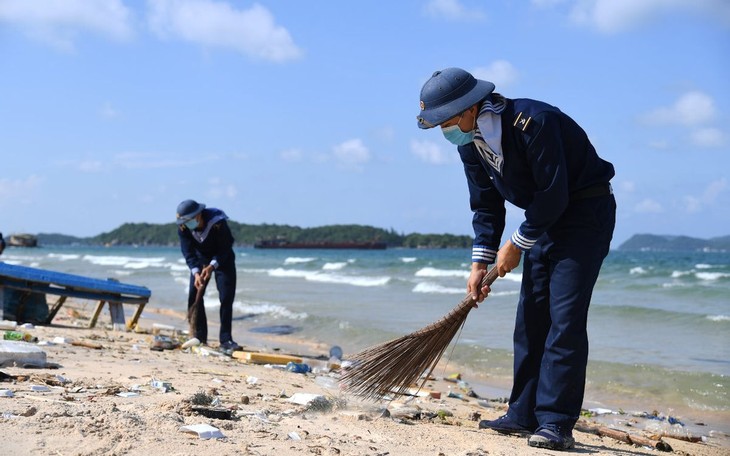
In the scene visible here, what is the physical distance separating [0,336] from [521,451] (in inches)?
199

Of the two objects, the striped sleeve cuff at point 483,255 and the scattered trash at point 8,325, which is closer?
the striped sleeve cuff at point 483,255

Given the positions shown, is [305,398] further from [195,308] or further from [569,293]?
[195,308]

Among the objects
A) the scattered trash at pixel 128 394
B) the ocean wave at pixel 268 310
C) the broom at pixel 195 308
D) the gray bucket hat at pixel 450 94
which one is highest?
the gray bucket hat at pixel 450 94

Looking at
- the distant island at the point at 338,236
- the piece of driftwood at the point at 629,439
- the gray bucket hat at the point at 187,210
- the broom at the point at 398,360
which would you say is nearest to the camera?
the broom at the point at 398,360

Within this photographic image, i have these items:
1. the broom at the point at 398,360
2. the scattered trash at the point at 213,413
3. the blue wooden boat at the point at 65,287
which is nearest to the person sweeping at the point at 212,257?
the blue wooden boat at the point at 65,287

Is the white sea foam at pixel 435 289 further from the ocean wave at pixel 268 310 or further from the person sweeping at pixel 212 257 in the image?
the person sweeping at pixel 212 257

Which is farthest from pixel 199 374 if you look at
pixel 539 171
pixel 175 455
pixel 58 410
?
pixel 539 171

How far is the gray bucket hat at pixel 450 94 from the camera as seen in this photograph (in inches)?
139

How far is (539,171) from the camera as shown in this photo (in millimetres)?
3512

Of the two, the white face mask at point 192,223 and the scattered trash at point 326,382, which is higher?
the white face mask at point 192,223

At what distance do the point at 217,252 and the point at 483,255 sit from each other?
14.8ft

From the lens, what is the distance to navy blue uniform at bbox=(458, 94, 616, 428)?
11.5ft

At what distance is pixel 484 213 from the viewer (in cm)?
404

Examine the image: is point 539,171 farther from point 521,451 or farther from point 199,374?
point 199,374
